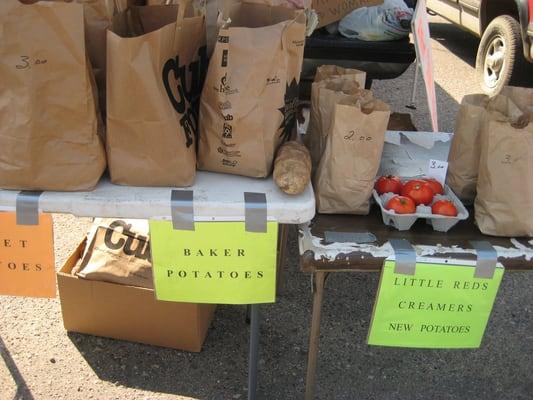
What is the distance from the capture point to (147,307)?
6.14ft

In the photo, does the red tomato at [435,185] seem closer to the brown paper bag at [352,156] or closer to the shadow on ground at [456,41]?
the brown paper bag at [352,156]

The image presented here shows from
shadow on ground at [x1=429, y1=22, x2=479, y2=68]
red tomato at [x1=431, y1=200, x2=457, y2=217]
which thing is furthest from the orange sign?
shadow on ground at [x1=429, y1=22, x2=479, y2=68]

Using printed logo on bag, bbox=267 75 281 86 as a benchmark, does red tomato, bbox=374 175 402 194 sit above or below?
below

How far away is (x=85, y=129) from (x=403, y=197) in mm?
789

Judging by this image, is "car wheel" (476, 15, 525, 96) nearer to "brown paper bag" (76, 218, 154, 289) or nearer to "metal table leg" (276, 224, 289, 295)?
"metal table leg" (276, 224, 289, 295)

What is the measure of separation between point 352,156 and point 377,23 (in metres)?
1.66

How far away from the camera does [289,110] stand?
1368 millimetres

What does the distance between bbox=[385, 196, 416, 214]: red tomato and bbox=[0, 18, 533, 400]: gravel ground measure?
2.81ft

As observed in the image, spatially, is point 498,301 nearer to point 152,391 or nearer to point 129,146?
point 152,391

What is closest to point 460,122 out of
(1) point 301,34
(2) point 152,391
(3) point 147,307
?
(1) point 301,34

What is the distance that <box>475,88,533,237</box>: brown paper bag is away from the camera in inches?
50.3

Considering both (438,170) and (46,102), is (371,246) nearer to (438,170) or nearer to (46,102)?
(438,170)

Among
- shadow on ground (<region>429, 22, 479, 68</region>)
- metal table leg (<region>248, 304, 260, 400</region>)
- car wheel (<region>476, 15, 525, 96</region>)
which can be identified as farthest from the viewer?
shadow on ground (<region>429, 22, 479, 68</region>)

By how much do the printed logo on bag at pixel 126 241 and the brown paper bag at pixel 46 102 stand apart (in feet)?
2.09
